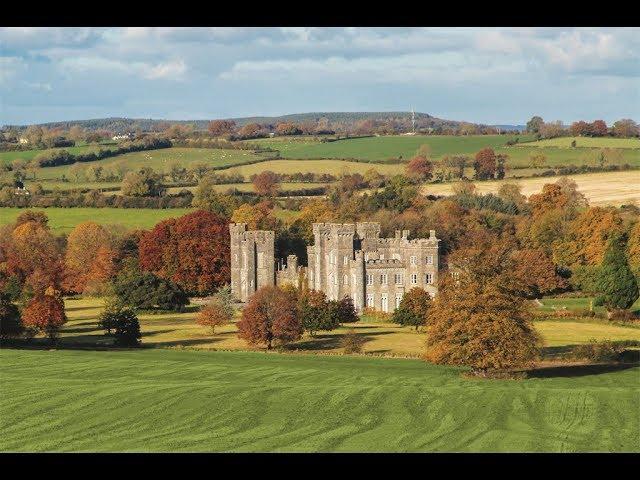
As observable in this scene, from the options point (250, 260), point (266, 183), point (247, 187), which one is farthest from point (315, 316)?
point (247, 187)

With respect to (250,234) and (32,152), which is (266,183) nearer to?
(32,152)

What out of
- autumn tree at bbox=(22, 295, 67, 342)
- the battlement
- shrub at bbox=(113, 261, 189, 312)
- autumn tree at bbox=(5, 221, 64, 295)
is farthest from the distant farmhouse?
autumn tree at bbox=(22, 295, 67, 342)

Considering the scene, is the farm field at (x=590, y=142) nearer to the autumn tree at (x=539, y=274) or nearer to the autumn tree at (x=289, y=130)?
the autumn tree at (x=289, y=130)

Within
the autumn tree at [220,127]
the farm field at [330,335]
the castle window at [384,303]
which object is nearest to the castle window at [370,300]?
the castle window at [384,303]

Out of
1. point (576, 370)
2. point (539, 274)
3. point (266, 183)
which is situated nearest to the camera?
point (576, 370)

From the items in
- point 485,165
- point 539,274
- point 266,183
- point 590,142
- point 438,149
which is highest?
point 590,142

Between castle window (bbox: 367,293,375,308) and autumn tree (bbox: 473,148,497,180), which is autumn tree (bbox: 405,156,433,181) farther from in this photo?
castle window (bbox: 367,293,375,308)
